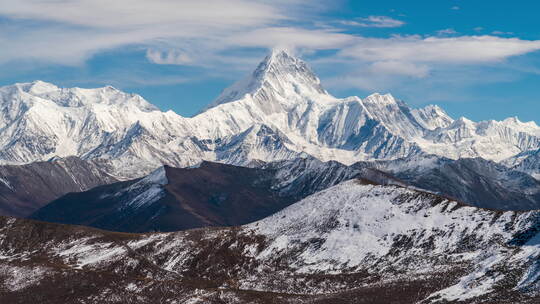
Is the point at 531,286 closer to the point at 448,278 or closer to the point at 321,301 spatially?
the point at 448,278

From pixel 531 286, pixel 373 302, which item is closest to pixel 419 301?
pixel 373 302

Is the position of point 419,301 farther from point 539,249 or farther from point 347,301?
point 539,249

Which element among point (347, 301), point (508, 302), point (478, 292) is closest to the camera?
point (508, 302)

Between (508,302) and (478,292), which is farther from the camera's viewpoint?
(478,292)

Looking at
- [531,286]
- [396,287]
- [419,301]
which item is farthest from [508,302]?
[396,287]

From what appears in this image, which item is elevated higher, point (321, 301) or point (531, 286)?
point (531, 286)

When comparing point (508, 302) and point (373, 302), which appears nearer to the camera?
point (508, 302)

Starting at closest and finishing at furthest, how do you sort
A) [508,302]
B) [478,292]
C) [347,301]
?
[508,302] < [478,292] < [347,301]

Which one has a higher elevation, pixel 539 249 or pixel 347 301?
pixel 539 249
